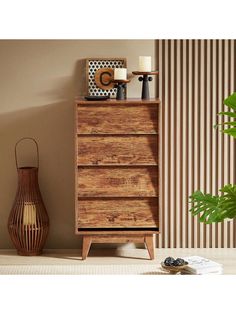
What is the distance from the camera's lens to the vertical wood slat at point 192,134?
5.28 metres

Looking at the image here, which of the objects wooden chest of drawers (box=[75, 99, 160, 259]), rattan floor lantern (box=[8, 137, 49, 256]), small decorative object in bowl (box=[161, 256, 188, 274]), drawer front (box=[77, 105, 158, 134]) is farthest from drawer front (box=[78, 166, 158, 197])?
small decorative object in bowl (box=[161, 256, 188, 274])

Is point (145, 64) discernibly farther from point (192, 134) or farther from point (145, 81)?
point (192, 134)

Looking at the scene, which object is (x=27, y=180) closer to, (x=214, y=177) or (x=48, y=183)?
(x=48, y=183)

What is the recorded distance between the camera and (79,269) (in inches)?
187

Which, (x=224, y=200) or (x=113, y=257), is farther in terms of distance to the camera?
(x=113, y=257)

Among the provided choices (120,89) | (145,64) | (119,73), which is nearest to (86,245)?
(120,89)

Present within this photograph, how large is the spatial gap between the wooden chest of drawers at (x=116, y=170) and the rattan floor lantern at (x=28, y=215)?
1.18ft

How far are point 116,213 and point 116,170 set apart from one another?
1.06 ft

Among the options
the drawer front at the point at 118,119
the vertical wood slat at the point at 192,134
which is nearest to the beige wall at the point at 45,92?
the vertical wood slat at the point at 192,134

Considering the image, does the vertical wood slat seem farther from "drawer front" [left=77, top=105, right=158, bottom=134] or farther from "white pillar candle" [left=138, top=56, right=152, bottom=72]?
"drawer front" [left=77, top=105, right=158, bottom=134]

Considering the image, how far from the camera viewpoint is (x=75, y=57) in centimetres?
527

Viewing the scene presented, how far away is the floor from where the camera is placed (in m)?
4.93

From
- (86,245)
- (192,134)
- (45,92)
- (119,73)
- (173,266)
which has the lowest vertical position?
(86,245)

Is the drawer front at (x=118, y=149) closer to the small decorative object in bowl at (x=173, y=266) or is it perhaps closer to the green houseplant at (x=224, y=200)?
the small decorative object in bowl at (x=173, y=266)
